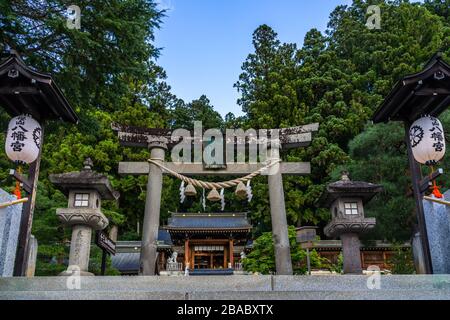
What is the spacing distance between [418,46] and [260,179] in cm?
1341

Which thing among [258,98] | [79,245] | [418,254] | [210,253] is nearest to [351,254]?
[418,254]

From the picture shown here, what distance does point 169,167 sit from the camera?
983cm

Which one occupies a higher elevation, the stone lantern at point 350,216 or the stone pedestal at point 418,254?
the stone lantern at point 350,216

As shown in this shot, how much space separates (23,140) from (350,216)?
7.19 m

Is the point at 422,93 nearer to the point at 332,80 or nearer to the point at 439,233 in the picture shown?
the point at 439,233

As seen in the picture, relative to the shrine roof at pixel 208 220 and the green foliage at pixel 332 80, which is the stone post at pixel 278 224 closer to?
the green foliage at pixel 332 80

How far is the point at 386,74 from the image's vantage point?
26.5 meters

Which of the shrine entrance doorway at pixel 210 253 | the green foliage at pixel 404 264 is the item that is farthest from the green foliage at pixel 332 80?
the green foliage at pixel 404 264

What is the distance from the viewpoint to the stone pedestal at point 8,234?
4.86 meters

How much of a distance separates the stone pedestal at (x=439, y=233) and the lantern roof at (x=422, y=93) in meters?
1.33
